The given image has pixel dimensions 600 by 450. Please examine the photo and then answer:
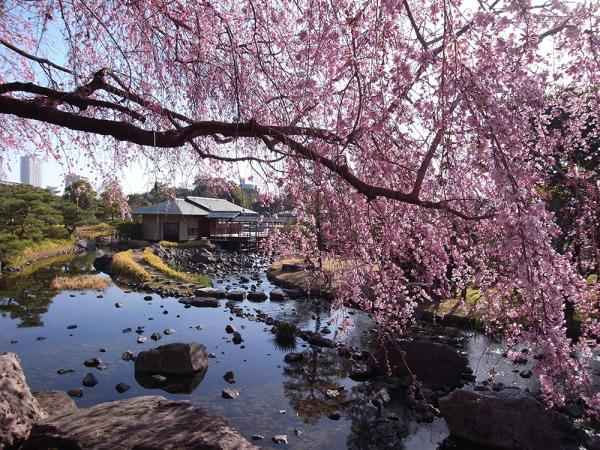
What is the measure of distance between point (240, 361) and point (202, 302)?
218 inches

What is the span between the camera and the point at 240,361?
9758 millimetres

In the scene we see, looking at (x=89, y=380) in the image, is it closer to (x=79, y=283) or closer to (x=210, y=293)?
(x=210, y=293)

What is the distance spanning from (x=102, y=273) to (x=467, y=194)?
810 inches

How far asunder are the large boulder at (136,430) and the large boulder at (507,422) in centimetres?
332

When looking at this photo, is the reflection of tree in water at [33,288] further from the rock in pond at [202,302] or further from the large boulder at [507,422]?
the large boulder at [507,422]

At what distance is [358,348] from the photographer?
10625mm

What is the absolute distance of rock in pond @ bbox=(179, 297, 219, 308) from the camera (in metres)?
14.9

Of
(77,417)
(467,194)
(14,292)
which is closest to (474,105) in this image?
(467,194)

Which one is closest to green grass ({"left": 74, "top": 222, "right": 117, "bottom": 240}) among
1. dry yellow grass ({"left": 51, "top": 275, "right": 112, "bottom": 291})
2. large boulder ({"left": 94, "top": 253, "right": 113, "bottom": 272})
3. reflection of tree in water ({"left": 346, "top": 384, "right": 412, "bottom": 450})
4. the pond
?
large boulder ({"left": 94, "top": 253, "right": 113, "bottom": 272})

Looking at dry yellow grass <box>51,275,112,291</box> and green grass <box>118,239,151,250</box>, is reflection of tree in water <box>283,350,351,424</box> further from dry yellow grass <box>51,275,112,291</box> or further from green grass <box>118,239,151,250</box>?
green grass <box>118,239,151,250</box>

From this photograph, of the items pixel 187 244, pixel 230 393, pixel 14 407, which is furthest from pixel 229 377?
pixel 187 244

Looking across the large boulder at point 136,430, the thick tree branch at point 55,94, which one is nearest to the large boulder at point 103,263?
the large boulder at point 136,430

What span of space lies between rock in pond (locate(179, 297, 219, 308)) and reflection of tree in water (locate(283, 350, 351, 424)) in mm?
5533

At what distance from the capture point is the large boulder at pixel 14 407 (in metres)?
4.71
